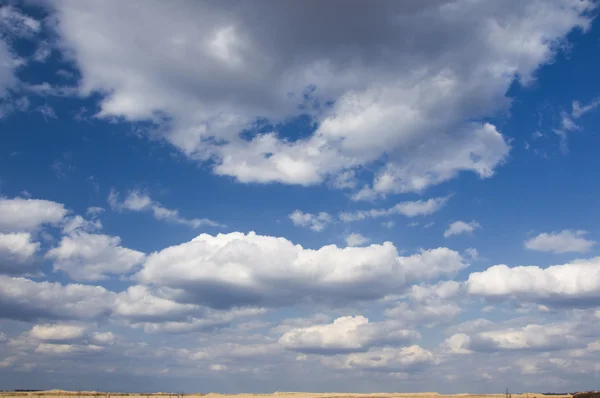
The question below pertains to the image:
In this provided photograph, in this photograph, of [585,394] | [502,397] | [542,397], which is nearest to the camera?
[585,394]

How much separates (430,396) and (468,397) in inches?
576

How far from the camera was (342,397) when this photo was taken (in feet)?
646

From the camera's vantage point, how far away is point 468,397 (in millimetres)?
189375

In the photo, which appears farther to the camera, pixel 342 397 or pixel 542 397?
pixel 342 397

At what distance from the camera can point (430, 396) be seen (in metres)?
192

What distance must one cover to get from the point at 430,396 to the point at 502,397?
2722 centimetres

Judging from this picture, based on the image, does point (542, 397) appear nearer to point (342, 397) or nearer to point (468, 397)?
point (468, 397)

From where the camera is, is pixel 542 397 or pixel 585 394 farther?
pixel 542 397

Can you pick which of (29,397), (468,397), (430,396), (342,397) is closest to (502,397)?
(468,397)

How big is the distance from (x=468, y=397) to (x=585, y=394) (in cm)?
9803

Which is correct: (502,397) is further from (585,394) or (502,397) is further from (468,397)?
(585,394)

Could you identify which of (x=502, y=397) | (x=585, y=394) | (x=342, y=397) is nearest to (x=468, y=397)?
(x=502, y=397)

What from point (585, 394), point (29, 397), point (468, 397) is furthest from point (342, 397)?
point (29, 397)

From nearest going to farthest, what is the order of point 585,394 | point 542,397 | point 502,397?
point 585,394
point 542,397
point 502,397
